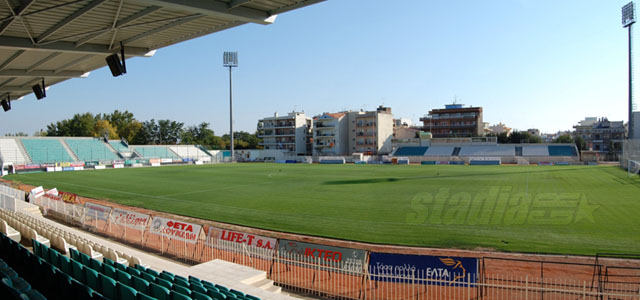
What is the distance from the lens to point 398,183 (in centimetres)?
3488

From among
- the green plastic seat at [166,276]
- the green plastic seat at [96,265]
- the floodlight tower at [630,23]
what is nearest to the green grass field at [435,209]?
the green plastic seat at [166,276]

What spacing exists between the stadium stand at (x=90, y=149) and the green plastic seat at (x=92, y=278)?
246 feet

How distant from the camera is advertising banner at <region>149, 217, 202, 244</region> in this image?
44.1 ft

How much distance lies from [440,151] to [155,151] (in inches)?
2591

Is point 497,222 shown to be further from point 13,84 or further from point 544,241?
point 13,84

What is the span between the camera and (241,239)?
1271cm

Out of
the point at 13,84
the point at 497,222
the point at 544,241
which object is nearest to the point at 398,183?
the point at 497,222

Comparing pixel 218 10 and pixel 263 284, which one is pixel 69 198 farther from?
pixel 218 10

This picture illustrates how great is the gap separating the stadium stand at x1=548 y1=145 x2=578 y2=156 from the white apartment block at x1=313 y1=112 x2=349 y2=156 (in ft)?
158

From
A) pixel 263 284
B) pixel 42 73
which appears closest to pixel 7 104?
pixel 42 73

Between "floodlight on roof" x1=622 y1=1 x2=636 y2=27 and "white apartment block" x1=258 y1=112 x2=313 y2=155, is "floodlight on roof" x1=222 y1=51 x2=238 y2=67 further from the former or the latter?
"floodlight on roof" x1=622 y1=1 x2=636 y2=27

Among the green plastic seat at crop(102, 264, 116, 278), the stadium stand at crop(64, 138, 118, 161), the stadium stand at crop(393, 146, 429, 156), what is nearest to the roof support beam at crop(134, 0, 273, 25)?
the green plastic seat at crop(102, 264, 116, 278)
